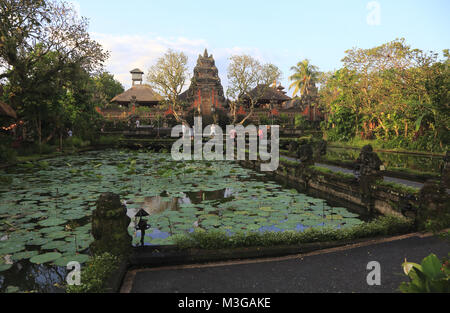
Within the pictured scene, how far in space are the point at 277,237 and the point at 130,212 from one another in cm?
363

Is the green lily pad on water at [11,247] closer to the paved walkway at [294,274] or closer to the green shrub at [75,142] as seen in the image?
the paved walkway at [294,274]

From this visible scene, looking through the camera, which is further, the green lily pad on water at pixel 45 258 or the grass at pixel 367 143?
the grass at pixel 367 143

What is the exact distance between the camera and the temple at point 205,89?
111 feet

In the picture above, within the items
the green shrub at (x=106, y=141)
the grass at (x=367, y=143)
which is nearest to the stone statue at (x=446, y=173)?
the grass at (x=367, y=143)

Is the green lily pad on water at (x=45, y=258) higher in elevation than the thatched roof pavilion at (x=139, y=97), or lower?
lower

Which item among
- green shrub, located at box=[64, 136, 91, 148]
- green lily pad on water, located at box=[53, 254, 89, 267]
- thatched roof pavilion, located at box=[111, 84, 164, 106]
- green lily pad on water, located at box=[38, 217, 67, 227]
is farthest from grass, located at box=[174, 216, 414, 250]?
thatched roof pavilion, located at box=[111, 84, 164, 106]

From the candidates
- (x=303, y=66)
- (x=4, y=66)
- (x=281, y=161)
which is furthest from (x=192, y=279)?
(x=303, y=66)

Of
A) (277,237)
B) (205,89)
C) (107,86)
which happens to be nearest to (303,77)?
(205,89)

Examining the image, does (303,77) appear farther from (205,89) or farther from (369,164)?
(369,164)

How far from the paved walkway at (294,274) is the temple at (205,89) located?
30.1m

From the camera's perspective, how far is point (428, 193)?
15.2 feet

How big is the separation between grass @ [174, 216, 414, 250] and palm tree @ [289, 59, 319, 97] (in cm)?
3793

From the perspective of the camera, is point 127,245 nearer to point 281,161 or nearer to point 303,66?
point 281,161

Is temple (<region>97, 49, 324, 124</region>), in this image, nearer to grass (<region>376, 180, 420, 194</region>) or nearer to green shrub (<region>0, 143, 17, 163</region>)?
green shrub (<region>0, 143, 17, 163</region>)
